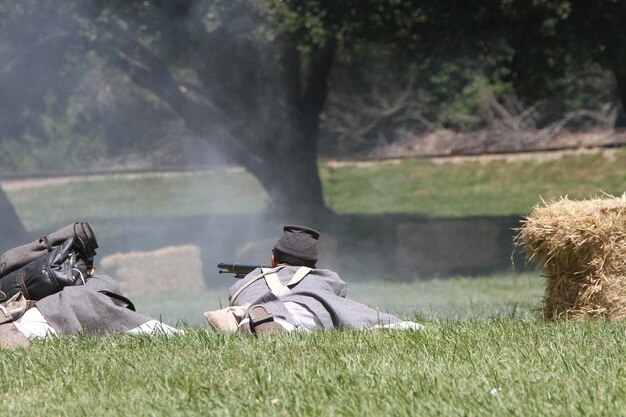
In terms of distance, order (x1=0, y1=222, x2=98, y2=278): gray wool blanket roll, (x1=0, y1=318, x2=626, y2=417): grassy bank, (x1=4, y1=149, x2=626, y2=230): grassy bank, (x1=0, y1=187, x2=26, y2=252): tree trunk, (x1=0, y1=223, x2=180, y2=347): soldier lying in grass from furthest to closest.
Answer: (x1=4, y1=149, x2=626, y2=230): grassy bank < (x1=0, y1=187, x2=26, y2=252): tree trunk < (x1=0, y1=222, x2=98, y2=278): gray wool blanket roll < (x1=0, y1=223, x2=180, y2=347): soldier lying in grass < (x1=0, y1=318, x2=626, y2=417): grassy bank

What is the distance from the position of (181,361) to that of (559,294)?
274 cm

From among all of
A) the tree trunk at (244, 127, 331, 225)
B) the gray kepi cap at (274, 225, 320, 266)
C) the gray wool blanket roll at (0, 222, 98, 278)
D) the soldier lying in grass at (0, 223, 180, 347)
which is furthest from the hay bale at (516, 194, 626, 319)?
the tree trunk at (244, 127, 331, 225)

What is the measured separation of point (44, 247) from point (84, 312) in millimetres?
473

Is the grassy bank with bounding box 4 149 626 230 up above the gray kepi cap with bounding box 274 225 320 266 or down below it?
below

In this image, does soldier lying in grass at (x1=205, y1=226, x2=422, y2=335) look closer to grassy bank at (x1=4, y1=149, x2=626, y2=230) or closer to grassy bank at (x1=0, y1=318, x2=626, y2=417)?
grassy bank at (x1=0, y1=318, x2=626, y2=417)

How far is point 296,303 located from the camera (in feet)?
21.3

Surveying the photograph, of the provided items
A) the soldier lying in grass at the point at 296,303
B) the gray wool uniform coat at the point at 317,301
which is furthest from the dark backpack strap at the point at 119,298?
the gray wool uniform coat at the point at 317,301

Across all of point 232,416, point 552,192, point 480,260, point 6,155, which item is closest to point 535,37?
point 480,260

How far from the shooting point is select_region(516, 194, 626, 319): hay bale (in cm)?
690

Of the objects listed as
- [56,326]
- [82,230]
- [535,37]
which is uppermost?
[535,37]

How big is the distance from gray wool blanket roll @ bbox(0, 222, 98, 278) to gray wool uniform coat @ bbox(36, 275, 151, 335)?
0.88 ft

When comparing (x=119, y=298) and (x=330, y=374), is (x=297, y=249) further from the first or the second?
(x=330, y=374)

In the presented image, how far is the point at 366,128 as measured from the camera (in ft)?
109

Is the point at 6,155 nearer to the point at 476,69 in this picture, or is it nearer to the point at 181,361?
the point at 476,69
